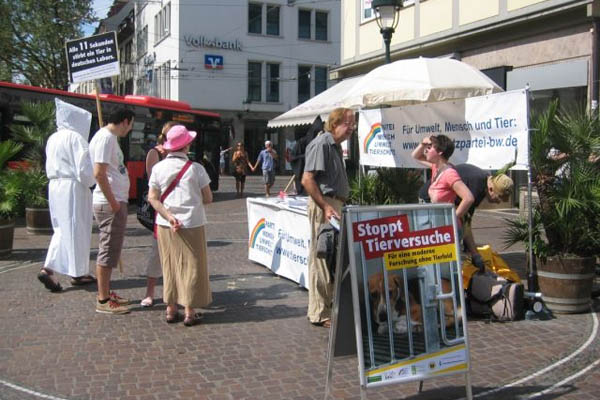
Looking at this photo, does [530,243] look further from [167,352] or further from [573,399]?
[167,352]

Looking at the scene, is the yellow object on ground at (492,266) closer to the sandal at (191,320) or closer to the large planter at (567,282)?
the large planter at (567,282)

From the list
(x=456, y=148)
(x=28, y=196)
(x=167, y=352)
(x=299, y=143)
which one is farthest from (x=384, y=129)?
(x=28, y=196)

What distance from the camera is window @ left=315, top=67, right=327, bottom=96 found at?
39281 mm

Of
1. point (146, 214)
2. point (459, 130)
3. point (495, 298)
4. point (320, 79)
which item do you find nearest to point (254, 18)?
point (320, 79)

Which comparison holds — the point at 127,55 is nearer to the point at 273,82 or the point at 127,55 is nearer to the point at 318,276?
the point at 273,82

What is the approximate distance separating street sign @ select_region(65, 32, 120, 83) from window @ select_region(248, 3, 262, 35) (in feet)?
97.9

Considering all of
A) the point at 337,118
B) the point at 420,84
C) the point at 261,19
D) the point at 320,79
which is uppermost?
the point at 261,19

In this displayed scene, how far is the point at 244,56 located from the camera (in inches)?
1452

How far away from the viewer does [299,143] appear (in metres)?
10.3

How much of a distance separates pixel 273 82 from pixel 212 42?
455 centimetres

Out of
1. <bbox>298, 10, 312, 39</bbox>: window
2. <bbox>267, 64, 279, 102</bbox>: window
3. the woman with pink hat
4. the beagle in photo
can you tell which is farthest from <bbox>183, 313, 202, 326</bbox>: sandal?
<bbox>298, 10, 312, 39</bbox>: window

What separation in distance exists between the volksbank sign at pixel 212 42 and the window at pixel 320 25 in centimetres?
550

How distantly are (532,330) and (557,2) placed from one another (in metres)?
9.17

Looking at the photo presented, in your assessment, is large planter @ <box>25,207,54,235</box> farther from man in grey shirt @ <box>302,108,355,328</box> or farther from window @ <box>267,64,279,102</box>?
window @ <box>267,64,279,102</box>
